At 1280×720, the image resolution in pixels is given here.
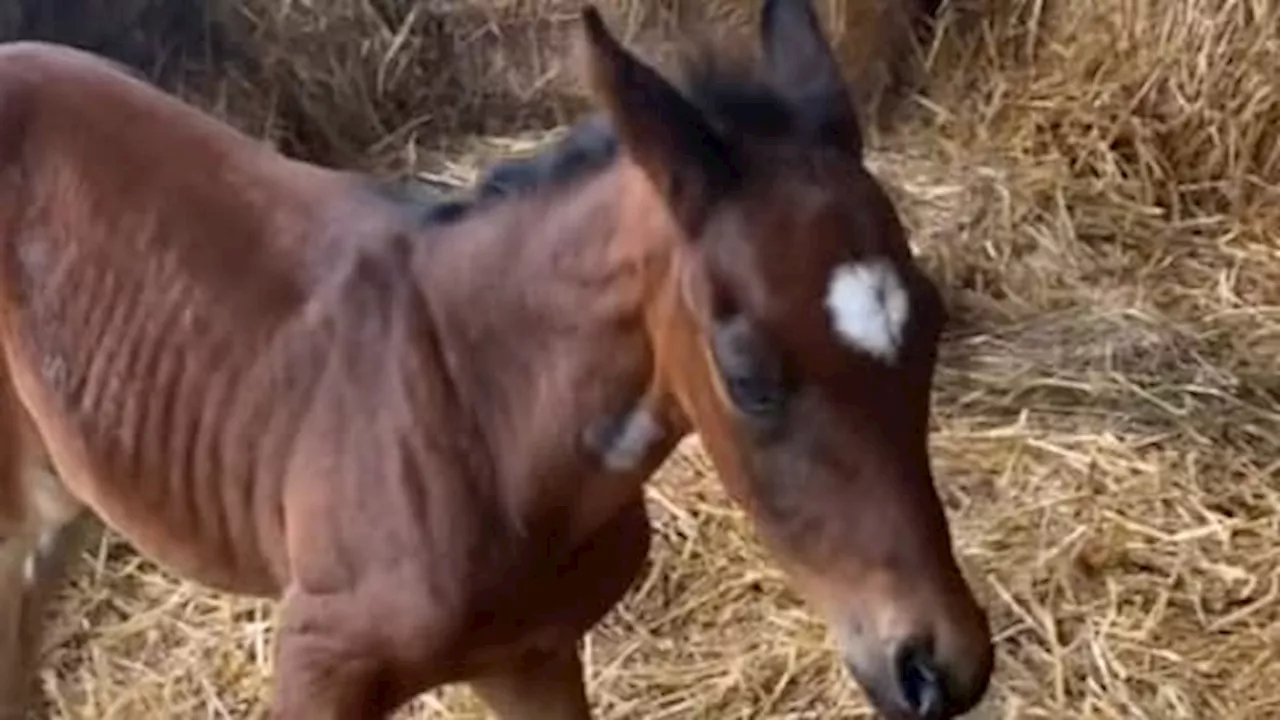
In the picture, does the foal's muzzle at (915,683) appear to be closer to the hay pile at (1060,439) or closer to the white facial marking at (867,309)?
the white facial marking at (867,309)

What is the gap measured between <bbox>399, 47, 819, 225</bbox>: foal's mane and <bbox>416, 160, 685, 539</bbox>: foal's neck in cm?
1

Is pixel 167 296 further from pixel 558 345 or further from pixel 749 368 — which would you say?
pixel 749 368

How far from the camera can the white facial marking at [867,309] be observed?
62.7 inches

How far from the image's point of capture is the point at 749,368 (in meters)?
1.61

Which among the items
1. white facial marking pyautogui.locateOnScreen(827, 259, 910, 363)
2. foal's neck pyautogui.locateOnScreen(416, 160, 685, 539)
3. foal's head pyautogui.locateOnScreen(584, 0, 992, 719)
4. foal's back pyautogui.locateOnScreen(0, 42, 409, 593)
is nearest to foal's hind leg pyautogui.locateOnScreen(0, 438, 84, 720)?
foal's back pyautogui.locateOnScreen(0, 42, 409, 593)

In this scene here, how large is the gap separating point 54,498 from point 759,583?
33.4 inches

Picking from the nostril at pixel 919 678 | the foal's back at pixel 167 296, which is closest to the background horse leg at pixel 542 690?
the foal's back at pixel 167 296

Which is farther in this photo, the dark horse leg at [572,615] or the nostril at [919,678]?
the dark horse leg at [572,615]

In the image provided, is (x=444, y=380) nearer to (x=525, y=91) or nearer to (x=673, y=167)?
(x=673, y=167)

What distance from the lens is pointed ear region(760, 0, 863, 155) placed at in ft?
5.59

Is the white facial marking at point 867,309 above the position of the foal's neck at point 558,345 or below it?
above

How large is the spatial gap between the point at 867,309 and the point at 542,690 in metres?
0.69

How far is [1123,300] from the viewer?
3357 mm

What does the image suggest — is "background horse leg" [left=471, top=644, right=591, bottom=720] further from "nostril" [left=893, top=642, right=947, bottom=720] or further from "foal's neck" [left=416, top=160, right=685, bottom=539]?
"nostril" [left=893, top=642, right=947, bottom=720]
